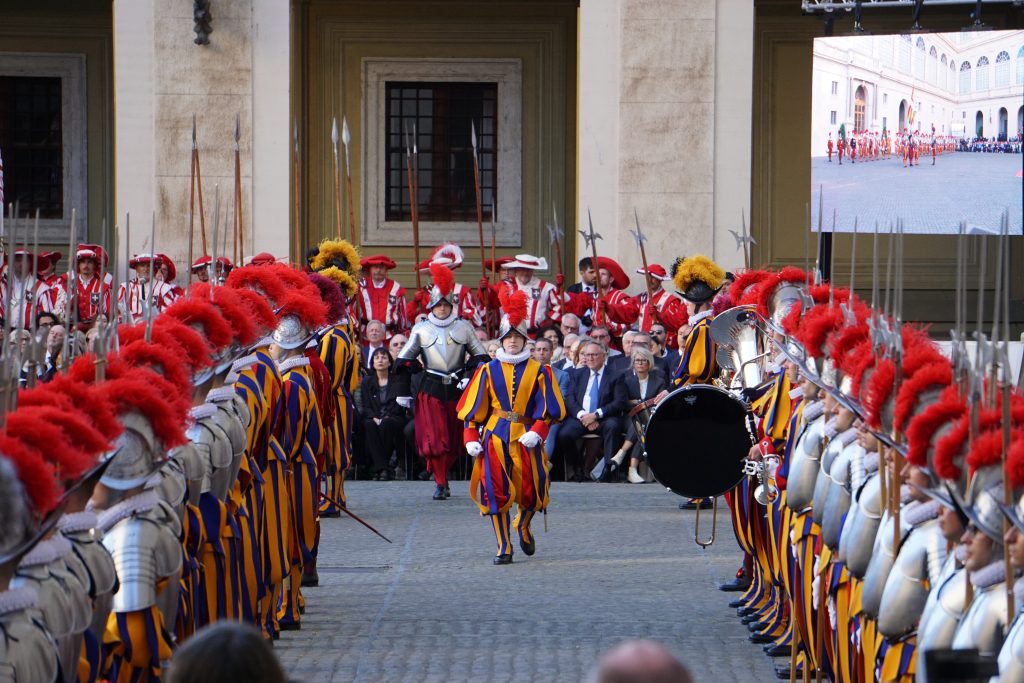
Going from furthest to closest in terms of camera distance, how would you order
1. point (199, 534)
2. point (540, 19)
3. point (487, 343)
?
point (540, 19)
point (487, 343)
point (199, 534)

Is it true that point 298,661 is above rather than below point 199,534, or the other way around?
below

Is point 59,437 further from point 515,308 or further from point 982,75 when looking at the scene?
point 982,75

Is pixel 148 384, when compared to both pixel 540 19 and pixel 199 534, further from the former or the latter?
pixel 540 19

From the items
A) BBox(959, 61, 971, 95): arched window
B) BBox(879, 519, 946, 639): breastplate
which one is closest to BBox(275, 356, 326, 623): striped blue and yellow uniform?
BBox(879, 519, 946, 639): breastplate

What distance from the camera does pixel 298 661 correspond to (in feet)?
28.7

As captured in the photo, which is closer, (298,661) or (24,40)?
(298,661)

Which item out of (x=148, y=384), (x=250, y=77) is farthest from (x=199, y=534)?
(x=250, y=77)

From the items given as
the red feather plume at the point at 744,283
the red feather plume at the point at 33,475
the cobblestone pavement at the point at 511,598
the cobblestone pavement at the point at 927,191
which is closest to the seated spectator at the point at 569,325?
the cobblestone pavement at the point at 511,598

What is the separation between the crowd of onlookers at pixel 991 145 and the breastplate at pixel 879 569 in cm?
1314

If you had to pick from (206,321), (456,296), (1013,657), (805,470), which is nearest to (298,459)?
(206,321)

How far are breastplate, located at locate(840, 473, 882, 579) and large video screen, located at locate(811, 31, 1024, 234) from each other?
12055 millimetres

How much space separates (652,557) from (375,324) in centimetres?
501

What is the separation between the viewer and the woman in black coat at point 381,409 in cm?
1582

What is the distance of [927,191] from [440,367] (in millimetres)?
6299
